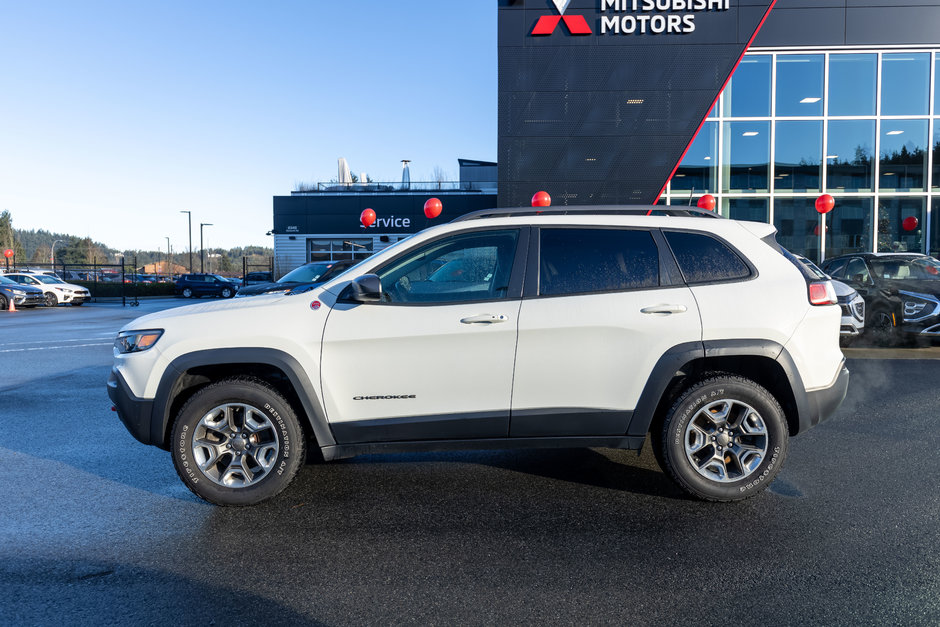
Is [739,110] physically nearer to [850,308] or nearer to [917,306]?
[917,306]

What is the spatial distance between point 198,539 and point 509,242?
8.26ft

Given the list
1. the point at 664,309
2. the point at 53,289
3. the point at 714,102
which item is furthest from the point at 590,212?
the point at 53,289

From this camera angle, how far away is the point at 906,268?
37.8 feet

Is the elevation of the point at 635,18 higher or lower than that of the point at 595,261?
higher

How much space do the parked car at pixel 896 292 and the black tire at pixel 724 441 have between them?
8434mm

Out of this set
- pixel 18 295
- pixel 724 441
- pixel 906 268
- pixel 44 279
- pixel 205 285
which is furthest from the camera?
pixel 205 285

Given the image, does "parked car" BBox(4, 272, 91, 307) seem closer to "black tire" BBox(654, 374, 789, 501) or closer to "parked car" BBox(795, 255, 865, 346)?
"parked car" BBox(795, 255, 865, 346)

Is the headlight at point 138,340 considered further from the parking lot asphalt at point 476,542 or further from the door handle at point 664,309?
the door handle at point 664,309

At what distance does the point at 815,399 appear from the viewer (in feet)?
13.9

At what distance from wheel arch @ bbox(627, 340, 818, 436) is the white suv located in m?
0.01

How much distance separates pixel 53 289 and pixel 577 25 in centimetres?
2178


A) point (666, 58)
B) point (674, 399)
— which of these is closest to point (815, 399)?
point (674, 399)

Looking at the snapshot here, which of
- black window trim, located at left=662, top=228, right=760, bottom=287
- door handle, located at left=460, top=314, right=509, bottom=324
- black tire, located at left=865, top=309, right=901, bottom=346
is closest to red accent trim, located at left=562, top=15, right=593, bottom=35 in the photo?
black tire, located at left=865, top=309, right=901, bottom=346

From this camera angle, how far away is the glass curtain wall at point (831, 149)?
64.6 feet
